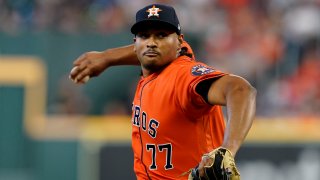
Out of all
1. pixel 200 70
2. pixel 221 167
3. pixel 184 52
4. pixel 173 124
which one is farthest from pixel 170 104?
pixel 221 167

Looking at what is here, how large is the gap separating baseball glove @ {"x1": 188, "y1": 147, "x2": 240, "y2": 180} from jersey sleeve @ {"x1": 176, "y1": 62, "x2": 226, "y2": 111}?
1.56 ft

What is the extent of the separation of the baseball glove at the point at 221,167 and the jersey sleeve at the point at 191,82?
476mm

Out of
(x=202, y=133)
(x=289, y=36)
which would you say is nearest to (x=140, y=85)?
(x=202, y=133)

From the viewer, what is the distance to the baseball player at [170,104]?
14.9ft

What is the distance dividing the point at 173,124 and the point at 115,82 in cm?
771

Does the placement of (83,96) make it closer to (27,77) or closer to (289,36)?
(27,77)

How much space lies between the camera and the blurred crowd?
Result: 11.9 metres

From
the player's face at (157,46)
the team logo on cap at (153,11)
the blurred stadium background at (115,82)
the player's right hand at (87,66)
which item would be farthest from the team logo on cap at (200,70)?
the blurred stadium background at (115,82)

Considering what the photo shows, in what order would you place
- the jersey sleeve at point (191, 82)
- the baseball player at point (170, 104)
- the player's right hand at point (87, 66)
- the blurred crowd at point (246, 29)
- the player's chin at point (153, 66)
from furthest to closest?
the blurred crowd at point (246, 29), the player's right hand at point (87, 66), the player's chin at point (153, 66), the baseball player at point (170, 104), the jersey sleeve at point (191, 82)

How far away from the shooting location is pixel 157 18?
4.84 m

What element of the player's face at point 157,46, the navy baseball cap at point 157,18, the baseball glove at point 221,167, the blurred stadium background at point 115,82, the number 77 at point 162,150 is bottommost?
the baseball glove at point 221,167

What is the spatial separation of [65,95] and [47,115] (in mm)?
396

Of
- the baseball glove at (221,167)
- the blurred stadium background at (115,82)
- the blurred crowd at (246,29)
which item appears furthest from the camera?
the blurred crowd at (246,29)

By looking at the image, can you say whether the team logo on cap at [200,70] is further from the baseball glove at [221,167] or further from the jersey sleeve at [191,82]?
the baseball glove at [221,167]
